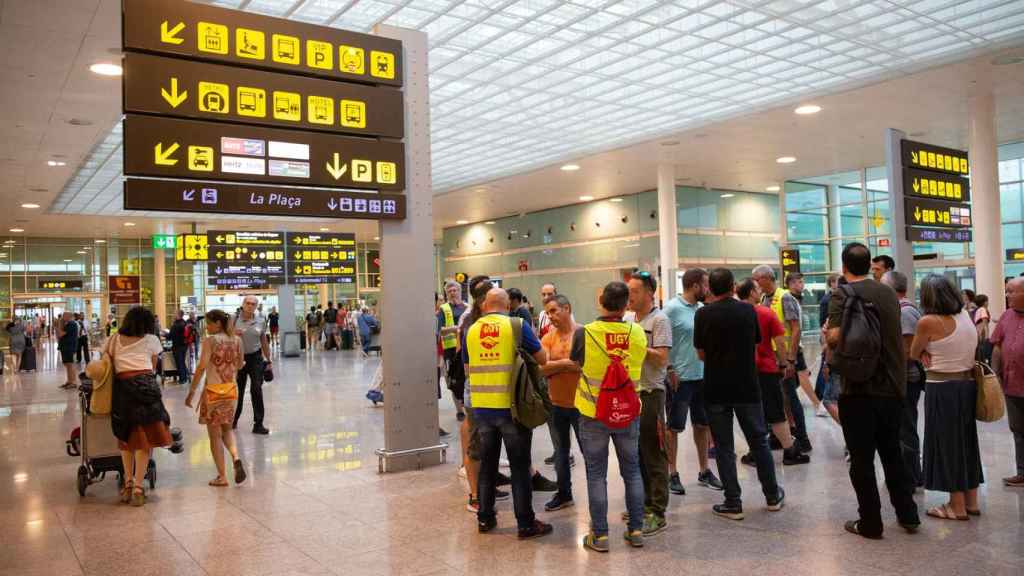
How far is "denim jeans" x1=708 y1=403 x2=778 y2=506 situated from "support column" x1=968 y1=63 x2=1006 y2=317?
11999 millimetres

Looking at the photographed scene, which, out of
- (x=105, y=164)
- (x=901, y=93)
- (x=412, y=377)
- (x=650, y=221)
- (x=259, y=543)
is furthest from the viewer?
(x=650, y=221)

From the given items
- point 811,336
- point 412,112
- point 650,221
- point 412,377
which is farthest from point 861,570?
point 811,336

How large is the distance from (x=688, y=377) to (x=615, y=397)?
186 cm

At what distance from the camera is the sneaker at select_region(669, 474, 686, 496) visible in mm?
6160

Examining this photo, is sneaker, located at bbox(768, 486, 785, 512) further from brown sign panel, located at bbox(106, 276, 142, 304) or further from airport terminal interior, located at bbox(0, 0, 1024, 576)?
brown sign panel, located at bbox(106, 276, 142, 304)

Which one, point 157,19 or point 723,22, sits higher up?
point 723,22

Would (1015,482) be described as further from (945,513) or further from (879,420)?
(879,420)

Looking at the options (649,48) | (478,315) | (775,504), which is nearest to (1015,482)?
(775,504)

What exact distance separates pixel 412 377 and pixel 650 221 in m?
20.7

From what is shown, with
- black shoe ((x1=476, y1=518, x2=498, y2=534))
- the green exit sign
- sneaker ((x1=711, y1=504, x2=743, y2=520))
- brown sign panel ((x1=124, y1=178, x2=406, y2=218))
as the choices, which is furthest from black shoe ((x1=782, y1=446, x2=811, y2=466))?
the green exit sign

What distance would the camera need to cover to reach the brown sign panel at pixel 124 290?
28391 mm

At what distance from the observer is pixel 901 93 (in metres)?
14.9

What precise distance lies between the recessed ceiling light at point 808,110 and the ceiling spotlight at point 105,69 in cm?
1351

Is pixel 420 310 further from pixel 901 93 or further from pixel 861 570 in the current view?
pixel 901 93
